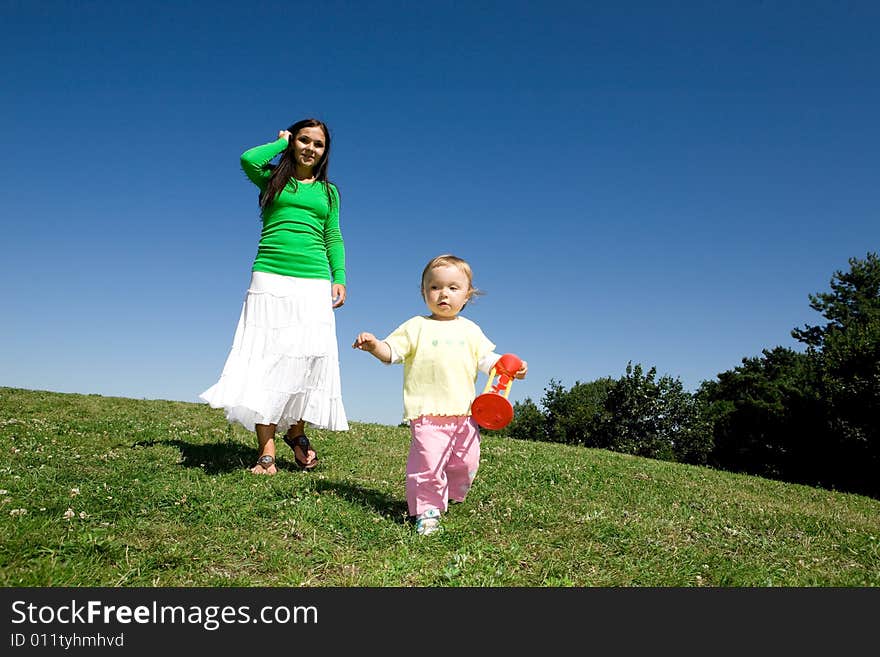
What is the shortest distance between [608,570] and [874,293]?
203 ft

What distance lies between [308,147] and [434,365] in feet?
12.7

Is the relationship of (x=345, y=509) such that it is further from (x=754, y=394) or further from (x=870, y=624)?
(x=754, y=394)

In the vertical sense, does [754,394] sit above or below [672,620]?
above

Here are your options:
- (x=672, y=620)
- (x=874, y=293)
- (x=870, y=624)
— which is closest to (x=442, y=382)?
(x=672, y=620)

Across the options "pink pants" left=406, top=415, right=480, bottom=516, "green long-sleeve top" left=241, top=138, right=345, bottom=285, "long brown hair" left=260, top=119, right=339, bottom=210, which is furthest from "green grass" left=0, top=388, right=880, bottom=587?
"long brown hair" left=260, top=119, right=339, bottom=210

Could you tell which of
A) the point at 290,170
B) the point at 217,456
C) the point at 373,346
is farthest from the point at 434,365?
the point at 217,456

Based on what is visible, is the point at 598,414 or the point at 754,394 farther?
the point at 598,414

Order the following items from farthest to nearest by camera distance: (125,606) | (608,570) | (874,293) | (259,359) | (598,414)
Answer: (598,414), (874,293), (259,359), (608,570), (125,606)

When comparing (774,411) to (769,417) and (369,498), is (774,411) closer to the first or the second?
(769,417)

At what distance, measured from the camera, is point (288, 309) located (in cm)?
802

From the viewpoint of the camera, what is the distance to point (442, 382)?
5.97 metres

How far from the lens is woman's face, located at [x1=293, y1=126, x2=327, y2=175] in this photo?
8.13 meters

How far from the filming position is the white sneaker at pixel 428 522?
5598 millimetres

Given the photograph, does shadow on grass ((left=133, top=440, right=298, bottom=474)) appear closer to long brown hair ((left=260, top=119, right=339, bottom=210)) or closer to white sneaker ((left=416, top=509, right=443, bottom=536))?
white sneaker ((left=416, top=509, right=443, bottom=536))
